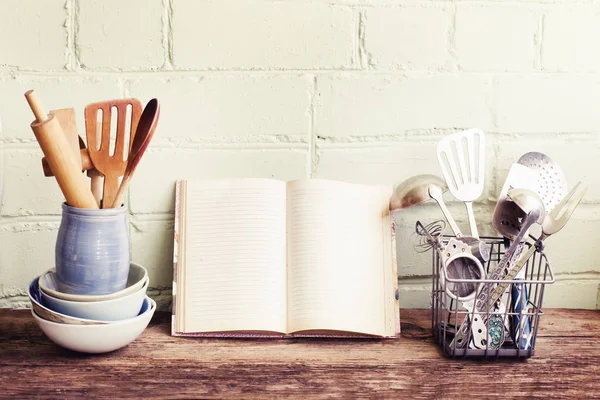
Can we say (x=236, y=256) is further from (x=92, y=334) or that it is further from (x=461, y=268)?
(x=461, y=268)

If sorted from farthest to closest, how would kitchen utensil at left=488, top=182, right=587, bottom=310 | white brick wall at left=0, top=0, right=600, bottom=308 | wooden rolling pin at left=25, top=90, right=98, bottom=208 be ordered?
white brick wall at left=0, top=0, right=600, bottom=308
kitchen utensil at left=488, top=182, right=587, bottom=310
wooden rolling pin at left=25, top=90, right=98, bottom=208

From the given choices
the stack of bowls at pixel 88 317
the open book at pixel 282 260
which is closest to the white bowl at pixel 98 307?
the stack of bowls at pixel 88 317

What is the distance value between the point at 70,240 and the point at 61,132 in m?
0.15

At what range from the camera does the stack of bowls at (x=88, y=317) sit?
0.82 meters

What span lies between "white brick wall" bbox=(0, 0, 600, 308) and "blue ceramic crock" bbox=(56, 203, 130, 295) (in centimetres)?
22

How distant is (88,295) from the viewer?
82cm

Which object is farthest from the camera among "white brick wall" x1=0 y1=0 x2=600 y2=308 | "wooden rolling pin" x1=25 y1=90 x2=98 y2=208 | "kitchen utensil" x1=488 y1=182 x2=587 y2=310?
"white brick wall" x1=0 y1=0 x2=600 y2=308

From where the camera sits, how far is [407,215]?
3.55ft

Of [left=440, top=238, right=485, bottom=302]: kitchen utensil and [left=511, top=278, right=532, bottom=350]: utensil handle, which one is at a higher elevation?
[left=440, top=238, right=485, bottom=302]: kitchen utensil

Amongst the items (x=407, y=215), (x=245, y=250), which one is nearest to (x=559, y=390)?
(x=407, y=215)

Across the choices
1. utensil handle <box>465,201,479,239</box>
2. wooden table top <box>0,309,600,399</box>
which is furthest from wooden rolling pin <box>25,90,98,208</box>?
utensil handle <box>465,201,479,239</box>

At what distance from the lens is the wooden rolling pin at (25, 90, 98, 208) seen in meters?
0.76

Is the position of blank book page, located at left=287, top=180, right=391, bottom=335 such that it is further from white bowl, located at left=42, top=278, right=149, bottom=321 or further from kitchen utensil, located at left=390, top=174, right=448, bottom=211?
white bowl, located at left=42, top=278, right=149, bottom=321

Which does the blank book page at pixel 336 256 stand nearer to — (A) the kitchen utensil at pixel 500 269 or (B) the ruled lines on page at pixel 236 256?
(B) the ruled lines on page at pixel 236 256
